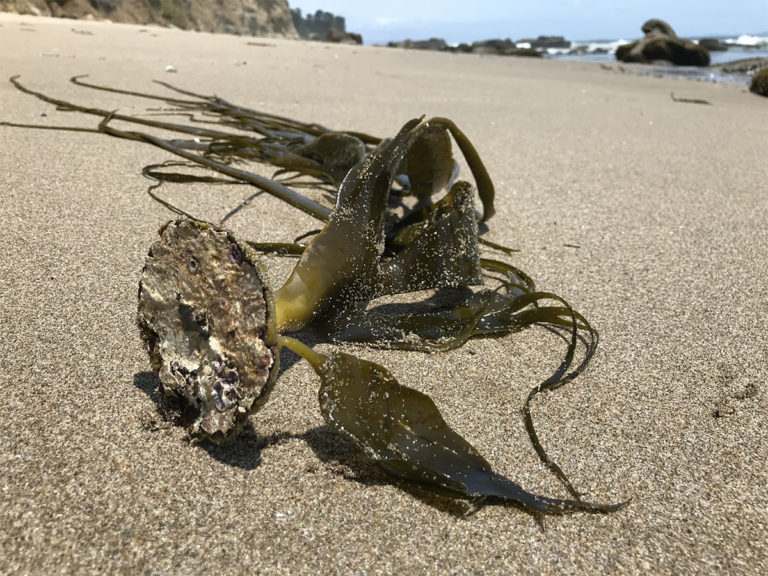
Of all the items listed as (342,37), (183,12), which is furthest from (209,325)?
(342,37)

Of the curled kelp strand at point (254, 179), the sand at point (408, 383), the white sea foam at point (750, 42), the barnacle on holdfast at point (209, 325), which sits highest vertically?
the barnacle on holdfast at point (209, 325)

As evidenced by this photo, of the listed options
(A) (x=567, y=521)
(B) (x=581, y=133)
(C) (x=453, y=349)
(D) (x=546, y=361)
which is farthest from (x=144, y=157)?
(B) (x=581, y=133)

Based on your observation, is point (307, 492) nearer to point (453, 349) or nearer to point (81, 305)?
point (453, 349)

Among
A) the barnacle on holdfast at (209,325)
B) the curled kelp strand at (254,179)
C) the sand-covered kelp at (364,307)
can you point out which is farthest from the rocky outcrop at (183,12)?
the barnacle on holdfast at (209,325)

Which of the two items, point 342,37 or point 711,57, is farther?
point 342,37

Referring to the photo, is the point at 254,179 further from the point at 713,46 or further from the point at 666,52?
the point at 713,46

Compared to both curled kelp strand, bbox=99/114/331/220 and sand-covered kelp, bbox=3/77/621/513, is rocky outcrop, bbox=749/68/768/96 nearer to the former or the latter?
sand-covered kelp, bbox=3/77/621/513

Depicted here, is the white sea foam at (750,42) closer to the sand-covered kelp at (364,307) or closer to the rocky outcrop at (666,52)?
the rocky outcrop at (666,52)
